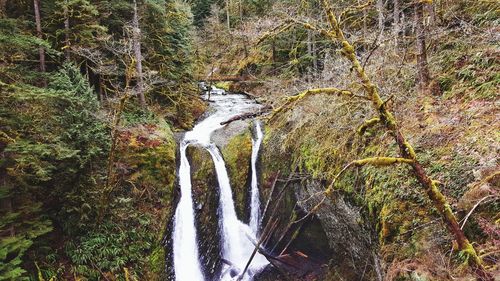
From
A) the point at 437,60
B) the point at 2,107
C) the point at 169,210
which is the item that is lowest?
the point at 169,210

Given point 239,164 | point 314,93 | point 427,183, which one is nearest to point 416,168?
point 427,183

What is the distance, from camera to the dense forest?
16.3 feet

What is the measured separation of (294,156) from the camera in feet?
37.3

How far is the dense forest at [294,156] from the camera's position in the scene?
16.3ft

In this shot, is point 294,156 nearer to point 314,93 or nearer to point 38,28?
point 314,93

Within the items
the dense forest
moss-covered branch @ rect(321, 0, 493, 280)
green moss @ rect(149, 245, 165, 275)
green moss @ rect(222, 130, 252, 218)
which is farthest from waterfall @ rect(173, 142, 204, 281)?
moss-covered branch @ rect(321, 0, 493, 280)

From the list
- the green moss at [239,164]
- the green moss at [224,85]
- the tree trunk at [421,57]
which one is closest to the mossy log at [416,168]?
the tree trunk at [421,57]

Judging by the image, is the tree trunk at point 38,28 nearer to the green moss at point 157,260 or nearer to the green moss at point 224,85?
the green moss at point 157,260

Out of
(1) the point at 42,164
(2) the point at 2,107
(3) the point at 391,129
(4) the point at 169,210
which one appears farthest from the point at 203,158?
(3) the point at 391,129

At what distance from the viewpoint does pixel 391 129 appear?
4.21 meters

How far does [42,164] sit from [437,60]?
11.4m

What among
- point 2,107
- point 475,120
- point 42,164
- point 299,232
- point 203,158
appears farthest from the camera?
A: point 203,158

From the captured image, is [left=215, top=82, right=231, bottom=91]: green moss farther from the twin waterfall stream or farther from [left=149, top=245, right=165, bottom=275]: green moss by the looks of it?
[left=149, top=245, right=165, bottom=275]: green moss

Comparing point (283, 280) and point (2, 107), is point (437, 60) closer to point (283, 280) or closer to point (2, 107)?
point (283, 280)
